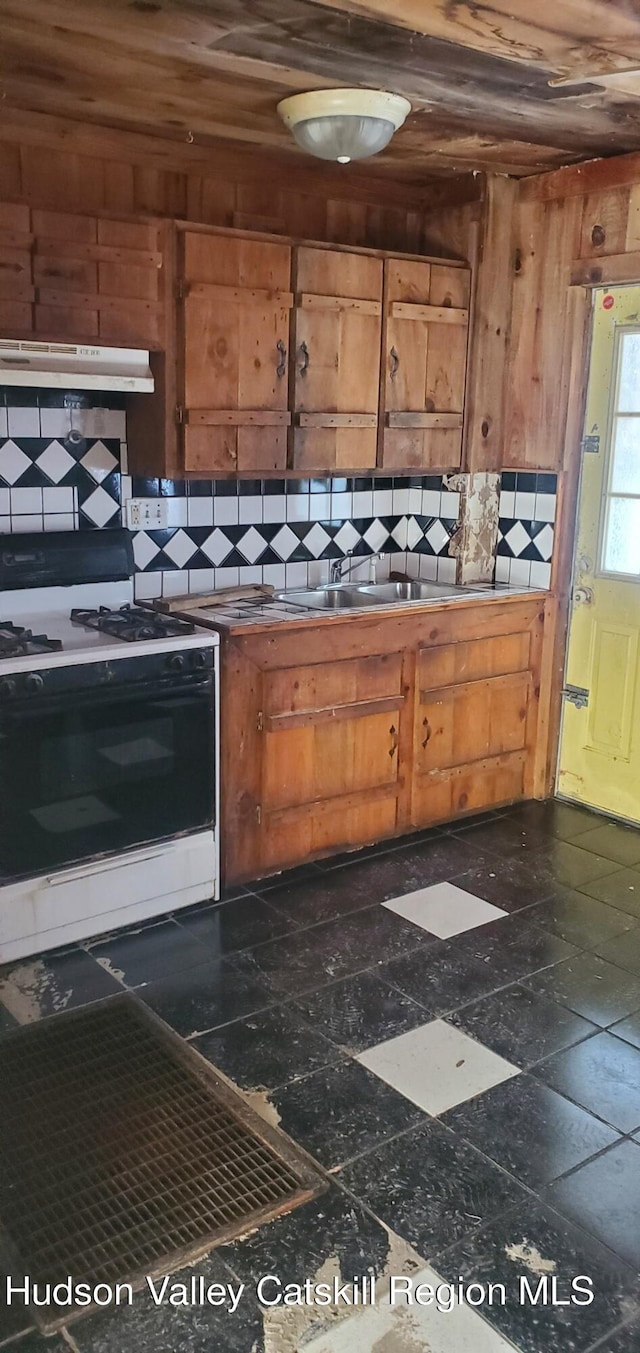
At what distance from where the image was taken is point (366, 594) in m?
4.15

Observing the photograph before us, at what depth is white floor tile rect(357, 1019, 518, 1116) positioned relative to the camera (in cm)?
241

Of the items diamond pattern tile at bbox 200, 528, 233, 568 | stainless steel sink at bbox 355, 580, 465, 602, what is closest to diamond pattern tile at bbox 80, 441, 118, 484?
diamond pattern tile at bbox 200, 528, 233, 568

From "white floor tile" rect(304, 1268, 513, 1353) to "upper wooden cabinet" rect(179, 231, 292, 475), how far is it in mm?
2454

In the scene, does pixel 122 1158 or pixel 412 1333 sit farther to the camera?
pixel 122 1158

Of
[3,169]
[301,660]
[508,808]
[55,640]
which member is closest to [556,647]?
[508,808]

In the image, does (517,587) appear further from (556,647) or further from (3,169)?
(3,169)

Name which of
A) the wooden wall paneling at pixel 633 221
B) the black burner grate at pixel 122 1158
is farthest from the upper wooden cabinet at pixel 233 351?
the black burner grate at pixel 122 1158

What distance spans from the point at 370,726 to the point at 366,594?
68 cm

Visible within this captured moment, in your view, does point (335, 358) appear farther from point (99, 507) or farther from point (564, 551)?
point (564, 551)

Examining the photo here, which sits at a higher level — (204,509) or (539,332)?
(539,332)

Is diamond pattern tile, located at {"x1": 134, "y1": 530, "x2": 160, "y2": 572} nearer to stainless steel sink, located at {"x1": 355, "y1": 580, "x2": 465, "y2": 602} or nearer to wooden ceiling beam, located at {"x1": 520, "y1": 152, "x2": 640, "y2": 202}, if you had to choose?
stainless steel sink, located at {"x1": 355, "y1": 580, "x2": 465, "y2": 602}

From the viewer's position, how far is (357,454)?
385 cm

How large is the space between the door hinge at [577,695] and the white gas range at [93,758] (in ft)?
5.34

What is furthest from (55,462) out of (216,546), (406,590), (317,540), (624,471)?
(624,471)
